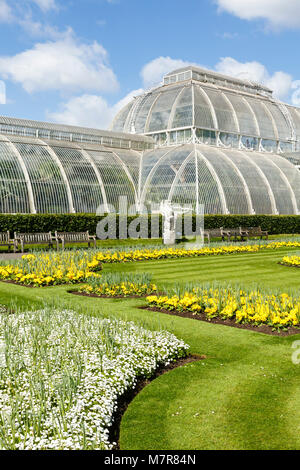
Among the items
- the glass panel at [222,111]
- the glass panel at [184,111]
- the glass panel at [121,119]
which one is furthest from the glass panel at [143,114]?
the glass panel at [222,111]

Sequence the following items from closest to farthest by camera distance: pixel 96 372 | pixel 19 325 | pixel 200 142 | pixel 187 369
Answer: pixel 96 372 < pixel 187 369 < pixel 19 325 < pixel 200 142

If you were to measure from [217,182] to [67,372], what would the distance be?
110 ft

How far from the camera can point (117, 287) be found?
1166 cm

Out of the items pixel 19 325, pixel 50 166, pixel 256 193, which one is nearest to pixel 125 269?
pixel 19 325

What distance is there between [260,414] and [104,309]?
17.2 ft

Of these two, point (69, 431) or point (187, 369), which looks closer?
point (69, 431)

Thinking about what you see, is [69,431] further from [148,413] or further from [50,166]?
A: [50,166]

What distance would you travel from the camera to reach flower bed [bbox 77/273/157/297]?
11.6m

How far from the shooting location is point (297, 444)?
456cm

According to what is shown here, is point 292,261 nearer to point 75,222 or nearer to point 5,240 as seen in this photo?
point 5,240

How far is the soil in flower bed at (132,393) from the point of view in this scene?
16.0 ft

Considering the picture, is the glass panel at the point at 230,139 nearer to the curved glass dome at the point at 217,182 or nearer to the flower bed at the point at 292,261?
the curved glass dome at the point at 217,182

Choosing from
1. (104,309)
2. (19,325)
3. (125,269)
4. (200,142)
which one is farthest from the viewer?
(200,142)

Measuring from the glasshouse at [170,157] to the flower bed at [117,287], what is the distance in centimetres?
2009
